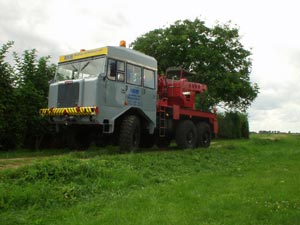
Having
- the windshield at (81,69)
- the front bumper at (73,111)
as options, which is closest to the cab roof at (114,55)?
the windshield at (81,69)

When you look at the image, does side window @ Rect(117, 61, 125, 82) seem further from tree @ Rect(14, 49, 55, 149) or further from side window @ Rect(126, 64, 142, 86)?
tree @ Rect(14, 49, 55, 149)

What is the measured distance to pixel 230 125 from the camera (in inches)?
1310

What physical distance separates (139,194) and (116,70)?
5.80m

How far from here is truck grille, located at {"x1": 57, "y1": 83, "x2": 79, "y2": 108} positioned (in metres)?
12.6

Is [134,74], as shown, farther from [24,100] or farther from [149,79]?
[24,100]

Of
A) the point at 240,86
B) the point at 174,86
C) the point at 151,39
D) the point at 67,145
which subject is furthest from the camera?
the point at 151,39

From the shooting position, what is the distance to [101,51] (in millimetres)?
12742

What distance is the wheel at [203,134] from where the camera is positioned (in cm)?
1817

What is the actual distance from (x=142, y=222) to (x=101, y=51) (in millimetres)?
7634

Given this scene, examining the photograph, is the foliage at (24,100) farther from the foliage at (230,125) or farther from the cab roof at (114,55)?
the foliage at (230,125)

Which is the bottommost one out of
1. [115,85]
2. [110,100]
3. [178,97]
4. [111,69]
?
[110,100]

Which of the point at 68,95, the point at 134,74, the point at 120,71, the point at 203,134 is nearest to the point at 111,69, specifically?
the point at 120,71

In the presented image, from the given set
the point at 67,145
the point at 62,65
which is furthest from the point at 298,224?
the point at 67,145

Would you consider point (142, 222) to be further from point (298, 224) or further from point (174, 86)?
point (174, 86)
